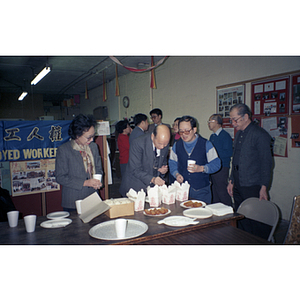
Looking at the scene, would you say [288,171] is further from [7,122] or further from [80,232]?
[7,122]

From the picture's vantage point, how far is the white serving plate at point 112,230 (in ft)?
5.19

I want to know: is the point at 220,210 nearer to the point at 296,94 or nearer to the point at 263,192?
the point at 263,192

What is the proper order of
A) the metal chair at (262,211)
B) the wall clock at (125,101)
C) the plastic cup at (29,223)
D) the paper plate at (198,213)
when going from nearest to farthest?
1. the plastic cup at (29,223)
2. the paper plate at (198,213)
3. the metal chair at (262,211)
4. the wall clock at (125,101)

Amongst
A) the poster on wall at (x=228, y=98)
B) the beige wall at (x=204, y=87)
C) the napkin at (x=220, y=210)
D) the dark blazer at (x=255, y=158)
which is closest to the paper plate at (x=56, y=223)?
the napkin at (x=220, y=210)

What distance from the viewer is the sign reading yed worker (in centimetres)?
349

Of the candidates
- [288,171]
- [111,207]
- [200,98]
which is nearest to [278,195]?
[288,171]

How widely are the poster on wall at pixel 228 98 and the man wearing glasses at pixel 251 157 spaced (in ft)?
6.08

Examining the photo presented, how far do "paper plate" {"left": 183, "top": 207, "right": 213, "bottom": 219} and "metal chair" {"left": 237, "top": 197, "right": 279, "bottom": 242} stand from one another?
0.49 metres

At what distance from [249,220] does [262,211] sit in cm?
40

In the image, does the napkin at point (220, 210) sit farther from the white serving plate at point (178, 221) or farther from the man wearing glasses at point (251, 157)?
the man wearing glasses at point (251, 157)

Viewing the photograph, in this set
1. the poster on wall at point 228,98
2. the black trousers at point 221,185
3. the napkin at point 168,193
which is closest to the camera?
the napkin at point 168,193

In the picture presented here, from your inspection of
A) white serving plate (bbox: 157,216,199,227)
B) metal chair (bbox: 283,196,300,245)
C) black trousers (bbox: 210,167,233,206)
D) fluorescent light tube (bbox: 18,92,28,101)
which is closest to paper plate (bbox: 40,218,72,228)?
white serving plate (bbox: 157,216,199,227)

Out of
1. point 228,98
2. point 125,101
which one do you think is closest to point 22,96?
point 125,101

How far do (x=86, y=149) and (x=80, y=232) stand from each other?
1.07 metres
